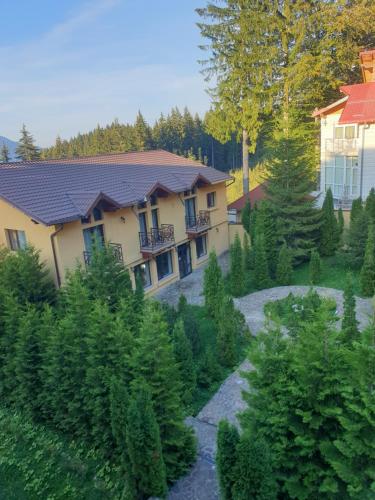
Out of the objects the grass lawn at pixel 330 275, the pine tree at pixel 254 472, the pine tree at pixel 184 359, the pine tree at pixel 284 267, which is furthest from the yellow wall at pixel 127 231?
the pine tree at pixel 254 472

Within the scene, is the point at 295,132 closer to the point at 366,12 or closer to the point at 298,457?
the point at 366,12

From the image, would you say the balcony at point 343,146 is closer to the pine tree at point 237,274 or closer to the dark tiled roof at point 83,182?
the dark tiled roof at point 83,182

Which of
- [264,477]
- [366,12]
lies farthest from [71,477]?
[366,12]

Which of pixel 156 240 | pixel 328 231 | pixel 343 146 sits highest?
pixel 343 146

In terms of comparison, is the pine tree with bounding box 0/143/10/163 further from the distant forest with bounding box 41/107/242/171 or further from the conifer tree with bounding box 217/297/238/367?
the conifer tree with bounding box 217/297/238/367

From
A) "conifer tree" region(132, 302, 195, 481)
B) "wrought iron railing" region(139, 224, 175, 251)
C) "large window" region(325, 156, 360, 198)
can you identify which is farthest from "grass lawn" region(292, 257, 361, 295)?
"conifer tree" region(132, 302, 195, 481)

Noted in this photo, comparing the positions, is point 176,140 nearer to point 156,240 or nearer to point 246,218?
point 246,218

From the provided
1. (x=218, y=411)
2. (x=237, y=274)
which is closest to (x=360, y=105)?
(x=237, y=274)
